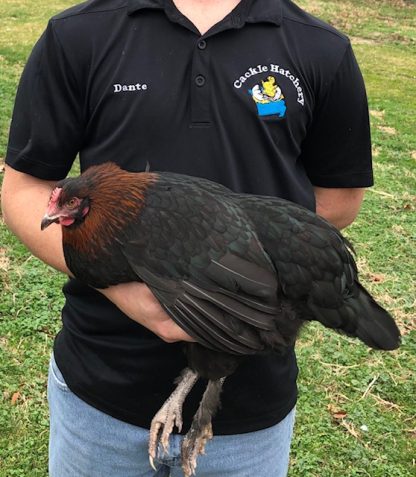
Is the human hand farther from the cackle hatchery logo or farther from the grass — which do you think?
the grass

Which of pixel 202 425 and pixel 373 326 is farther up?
pixel 373 326

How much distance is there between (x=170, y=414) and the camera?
6.18ft

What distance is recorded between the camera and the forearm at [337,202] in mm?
2107

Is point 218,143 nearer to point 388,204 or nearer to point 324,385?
point 324,385

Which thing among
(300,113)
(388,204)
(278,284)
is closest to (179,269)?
(278,284)

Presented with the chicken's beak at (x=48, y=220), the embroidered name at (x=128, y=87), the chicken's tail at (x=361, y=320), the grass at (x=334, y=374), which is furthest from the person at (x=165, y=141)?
the grass at (x=334, y=374)

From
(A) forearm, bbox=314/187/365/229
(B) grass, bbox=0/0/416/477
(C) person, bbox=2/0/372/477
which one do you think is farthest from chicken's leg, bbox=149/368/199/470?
(B) grass, bbox=0/0/416/477

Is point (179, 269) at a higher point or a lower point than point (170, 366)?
higher

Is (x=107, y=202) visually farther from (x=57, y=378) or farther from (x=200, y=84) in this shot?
(x=57, y=378)

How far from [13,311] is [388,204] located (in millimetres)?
4076

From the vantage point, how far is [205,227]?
1.71 m

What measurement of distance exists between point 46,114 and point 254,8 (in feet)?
2.24

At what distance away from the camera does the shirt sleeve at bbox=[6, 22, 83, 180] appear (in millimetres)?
1733

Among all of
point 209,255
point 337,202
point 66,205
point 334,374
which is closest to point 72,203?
point 66,205
